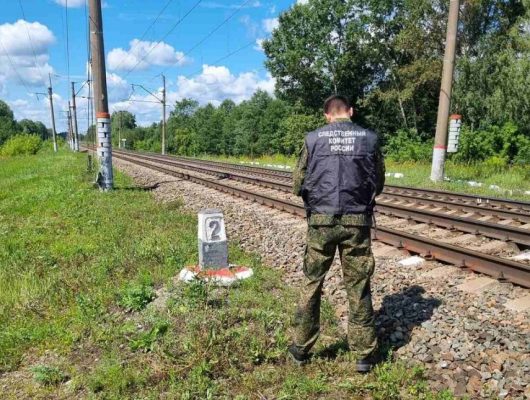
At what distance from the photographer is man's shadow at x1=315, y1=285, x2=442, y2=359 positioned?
4164mm

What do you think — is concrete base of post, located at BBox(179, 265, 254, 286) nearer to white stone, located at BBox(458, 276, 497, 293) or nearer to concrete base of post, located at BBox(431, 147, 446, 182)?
white stone, located at BBox(458, 276, 497, 293)

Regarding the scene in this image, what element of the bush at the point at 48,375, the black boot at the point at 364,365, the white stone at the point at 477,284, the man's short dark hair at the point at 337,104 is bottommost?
the bush at the point at 48,375

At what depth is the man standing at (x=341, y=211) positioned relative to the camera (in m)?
3.67

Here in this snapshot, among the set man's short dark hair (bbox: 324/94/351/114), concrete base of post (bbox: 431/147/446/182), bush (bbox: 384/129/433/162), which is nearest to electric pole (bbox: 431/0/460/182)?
concrete base of post (bbox: 431/147/446/182)

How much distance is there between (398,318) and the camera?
15.3 feet

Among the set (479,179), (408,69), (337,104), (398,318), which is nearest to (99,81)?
(337,104)

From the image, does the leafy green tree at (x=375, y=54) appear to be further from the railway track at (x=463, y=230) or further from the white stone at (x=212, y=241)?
the white stone at (x=212, y=241)

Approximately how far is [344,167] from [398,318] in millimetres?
1897

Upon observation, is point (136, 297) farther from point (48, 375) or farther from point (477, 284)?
point (477, 284)

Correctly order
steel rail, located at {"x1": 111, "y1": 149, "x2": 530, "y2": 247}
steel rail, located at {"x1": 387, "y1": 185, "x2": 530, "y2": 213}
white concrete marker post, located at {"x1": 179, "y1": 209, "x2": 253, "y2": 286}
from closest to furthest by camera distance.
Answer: white concrete marker post, located at {"x1": 179, "y1": 209, "x2": 253, "y2": 286}, steel rail, located at {"x1": 111, "y1": 149, "x2": 530, "y2": 247}, steel rail, located at {"x1": 387, "y1": 185, "x2": 530, "y2": 213}

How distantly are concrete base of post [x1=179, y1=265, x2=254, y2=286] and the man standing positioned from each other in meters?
1.74

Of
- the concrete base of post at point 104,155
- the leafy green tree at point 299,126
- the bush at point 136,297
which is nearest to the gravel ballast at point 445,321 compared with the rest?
the bush at point 136,297

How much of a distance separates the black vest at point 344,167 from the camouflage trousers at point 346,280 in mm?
193

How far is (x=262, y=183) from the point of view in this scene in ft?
55.0
